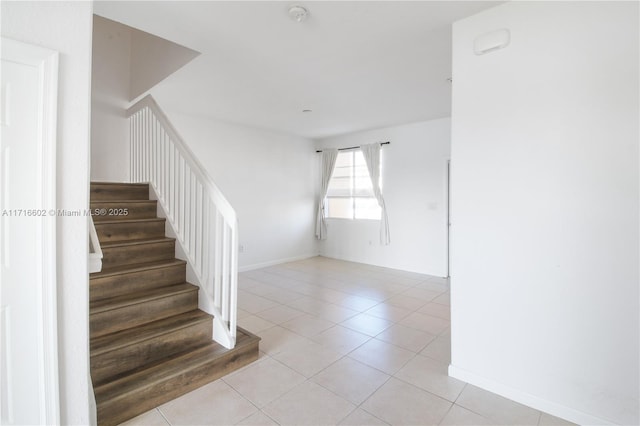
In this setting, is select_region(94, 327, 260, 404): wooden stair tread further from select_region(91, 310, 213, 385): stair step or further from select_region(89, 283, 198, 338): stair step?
select_region(89, 283, 198, 338): stair step

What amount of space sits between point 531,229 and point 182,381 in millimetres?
2387

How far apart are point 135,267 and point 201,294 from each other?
56 cm

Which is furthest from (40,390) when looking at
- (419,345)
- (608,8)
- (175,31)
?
(608,8)

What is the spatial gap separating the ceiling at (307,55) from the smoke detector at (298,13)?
0.03 m

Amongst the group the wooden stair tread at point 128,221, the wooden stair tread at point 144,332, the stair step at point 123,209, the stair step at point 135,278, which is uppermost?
the stair step at point 123,209

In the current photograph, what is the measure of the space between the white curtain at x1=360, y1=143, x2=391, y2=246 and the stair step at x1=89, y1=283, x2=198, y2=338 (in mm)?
3750

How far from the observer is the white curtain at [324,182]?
6.23 m

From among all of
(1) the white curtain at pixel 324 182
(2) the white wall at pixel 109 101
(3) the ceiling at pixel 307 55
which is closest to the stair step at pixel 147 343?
(3) the ceiling at pixel 307 55

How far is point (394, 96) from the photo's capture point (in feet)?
12.0

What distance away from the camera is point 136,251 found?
2613mm

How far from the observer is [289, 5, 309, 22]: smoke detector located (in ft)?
6.38

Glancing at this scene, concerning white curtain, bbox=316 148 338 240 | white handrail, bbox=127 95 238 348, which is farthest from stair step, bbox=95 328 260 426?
white curtain, bbox=316 148 338 240

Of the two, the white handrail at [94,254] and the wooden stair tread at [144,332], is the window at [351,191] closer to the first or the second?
the wooden stair tread at [144,332]

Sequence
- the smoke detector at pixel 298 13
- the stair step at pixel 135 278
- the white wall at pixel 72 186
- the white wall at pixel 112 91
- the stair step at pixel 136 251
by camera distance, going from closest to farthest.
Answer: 1. the white wall at pixel 72 186
2. the smoke detector at pixel 298 13
3. the stair step at pixel 135 278
4. the stair step at pixel 136 251
5. the white wall at pixel 112 91
